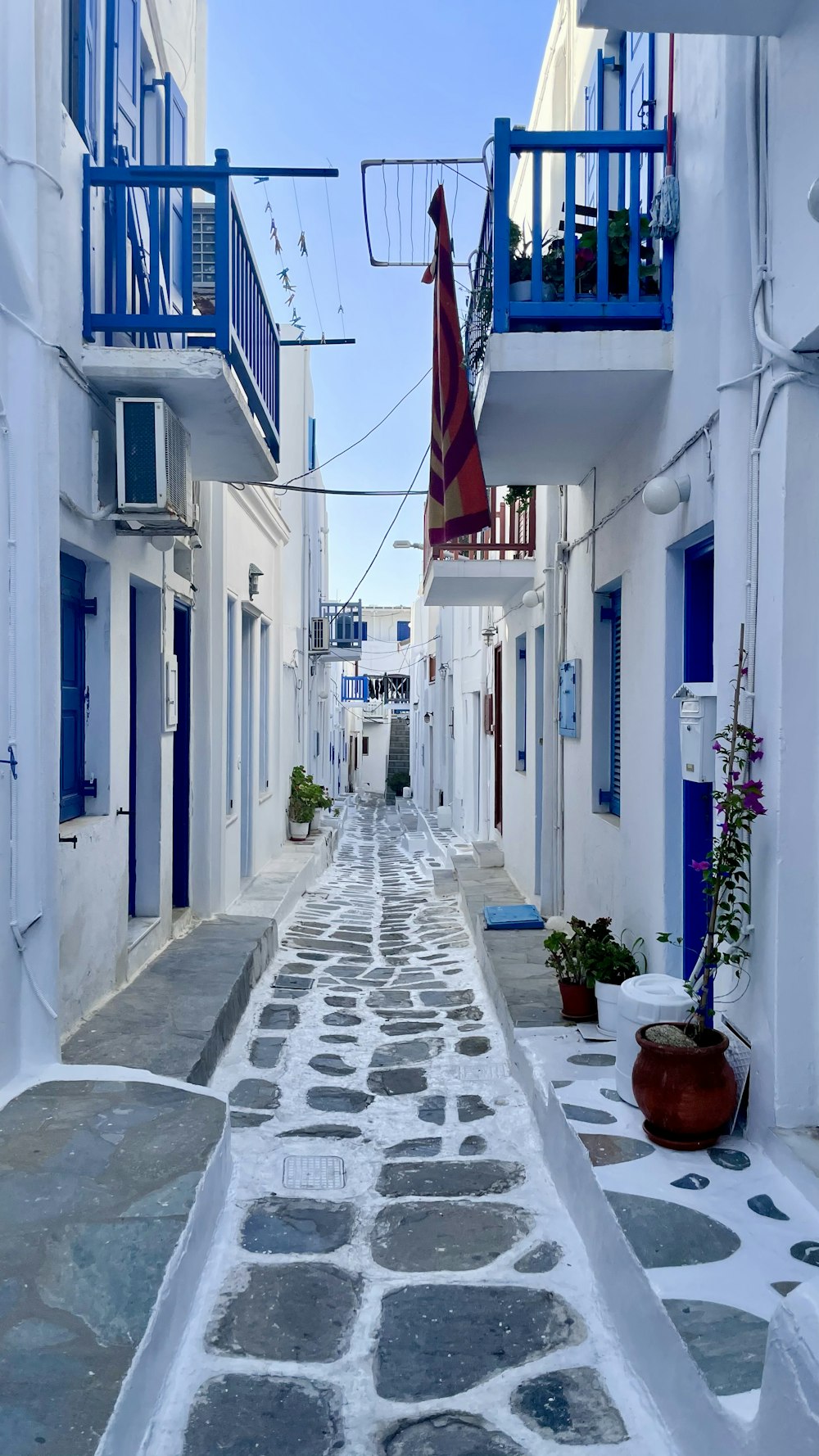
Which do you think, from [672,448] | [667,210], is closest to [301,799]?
[672,448]

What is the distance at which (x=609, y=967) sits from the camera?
522 cm

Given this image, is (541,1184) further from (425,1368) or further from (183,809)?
(183,809)

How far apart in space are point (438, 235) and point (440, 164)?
0.93 meters

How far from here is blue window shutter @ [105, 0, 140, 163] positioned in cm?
558

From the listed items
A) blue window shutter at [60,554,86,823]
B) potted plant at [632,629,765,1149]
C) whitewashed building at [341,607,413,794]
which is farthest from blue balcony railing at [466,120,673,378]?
whitewashed building at [341,607,413,794]

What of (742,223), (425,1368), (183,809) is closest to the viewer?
(425,1368)

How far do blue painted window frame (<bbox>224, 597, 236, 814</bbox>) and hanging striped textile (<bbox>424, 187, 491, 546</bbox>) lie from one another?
361 centimetres

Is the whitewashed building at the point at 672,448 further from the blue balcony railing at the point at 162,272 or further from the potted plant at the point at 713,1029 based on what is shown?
the blue balcony railing at the point at 162,272

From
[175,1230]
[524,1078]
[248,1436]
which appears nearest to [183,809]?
[524,1078]

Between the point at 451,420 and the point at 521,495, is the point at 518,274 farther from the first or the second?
the point at 521,495

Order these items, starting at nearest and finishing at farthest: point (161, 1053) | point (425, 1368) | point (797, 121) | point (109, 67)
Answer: point (425, 1368), point (797, 121), point (161, 1053), point (109, 67)

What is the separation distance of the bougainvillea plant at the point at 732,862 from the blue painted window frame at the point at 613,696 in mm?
2924

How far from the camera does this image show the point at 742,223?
378 centimetres

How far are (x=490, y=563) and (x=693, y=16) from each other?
681 cm
